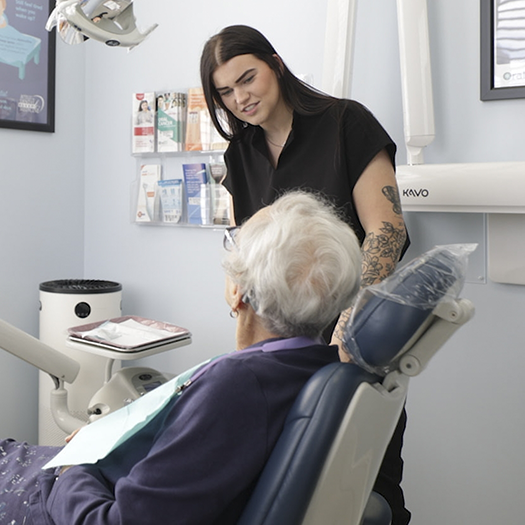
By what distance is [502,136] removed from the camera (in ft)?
6.38

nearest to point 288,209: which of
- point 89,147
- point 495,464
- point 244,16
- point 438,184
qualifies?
point 438,184

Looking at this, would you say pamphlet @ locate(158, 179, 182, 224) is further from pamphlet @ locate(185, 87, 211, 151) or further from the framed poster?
the framed poster

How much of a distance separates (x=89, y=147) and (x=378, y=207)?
72.2 inches

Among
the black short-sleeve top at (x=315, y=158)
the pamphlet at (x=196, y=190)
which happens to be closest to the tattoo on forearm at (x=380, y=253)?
the black short-sleeve top at (x=315, y=158)

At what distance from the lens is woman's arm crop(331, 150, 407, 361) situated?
1.48m

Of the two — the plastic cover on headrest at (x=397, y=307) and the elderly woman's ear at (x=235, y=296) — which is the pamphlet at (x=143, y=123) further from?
the plastic cover on headrest at (x=397, y=307)

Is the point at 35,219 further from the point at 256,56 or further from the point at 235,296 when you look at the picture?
the point at 235,296

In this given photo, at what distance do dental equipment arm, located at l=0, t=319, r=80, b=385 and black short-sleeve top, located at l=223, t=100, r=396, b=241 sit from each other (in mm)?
651

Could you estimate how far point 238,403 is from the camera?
95cm

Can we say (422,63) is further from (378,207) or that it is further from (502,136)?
(378,207)

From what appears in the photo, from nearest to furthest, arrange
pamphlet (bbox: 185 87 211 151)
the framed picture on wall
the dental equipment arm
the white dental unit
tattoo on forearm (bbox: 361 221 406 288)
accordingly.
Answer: tattoo on forearm (bbox: 361 221 406 288) < the dental equipment arm < the white dental unit < pamphlet (bbox: 185 87 211 151) < the framed picture on wall

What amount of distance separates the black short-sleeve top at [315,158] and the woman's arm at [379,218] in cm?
3

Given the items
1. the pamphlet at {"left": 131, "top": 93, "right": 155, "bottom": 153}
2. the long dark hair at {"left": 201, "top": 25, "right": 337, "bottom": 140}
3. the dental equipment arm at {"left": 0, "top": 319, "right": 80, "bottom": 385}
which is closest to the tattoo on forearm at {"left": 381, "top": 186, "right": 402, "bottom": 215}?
the long dark hair at {"left": 201, "top": 25, "right": 337, "bottom": 140}

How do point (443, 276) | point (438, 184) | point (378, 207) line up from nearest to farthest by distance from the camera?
point (443, 276) < point (378, 207) < point (438, 184)
